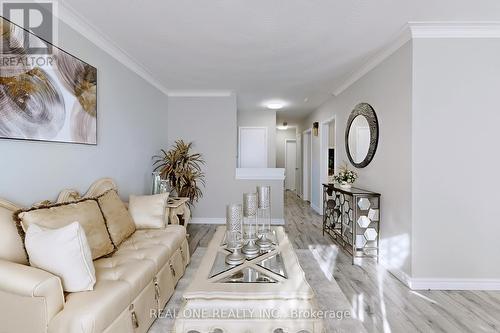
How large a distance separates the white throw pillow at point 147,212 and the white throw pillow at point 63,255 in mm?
1338

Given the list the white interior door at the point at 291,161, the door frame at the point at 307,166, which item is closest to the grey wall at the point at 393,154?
the door frame at the point at 307,166

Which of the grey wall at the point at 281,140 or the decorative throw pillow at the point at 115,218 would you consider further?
the grey wall at the point at 281,140

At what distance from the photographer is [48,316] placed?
4.34ft

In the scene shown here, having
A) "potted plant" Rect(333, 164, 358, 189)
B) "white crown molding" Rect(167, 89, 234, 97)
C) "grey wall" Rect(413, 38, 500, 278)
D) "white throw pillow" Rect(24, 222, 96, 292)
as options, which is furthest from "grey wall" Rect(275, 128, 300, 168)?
→ "white throw pillow" Rect(24, 222, 96, 292)

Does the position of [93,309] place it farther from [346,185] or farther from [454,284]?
[346,185]

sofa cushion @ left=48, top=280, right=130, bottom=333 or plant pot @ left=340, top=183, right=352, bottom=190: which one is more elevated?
plant pot @ left=340, top=183, right=352, bottom=190

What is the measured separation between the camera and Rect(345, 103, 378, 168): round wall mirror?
3.51 meters

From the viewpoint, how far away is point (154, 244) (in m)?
2.45

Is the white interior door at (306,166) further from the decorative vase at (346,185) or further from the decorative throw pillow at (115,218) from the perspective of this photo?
the decorative throw pillow at (115,218)

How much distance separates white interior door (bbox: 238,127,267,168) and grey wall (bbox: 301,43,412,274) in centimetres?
359

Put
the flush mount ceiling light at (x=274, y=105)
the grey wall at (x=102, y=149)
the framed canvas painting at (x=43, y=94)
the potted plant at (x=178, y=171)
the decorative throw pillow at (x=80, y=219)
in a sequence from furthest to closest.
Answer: the flush mount ceiling light at (x=274, y=105)
the potted plant at (x=178, y=171)
the grey wall at (x=102, y=149)
the framed canvas painting at (x=43, y=94)
the decorative throw pillow at (x=80, y=219)

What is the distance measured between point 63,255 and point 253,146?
19.6ft

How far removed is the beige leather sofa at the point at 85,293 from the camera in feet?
4.34

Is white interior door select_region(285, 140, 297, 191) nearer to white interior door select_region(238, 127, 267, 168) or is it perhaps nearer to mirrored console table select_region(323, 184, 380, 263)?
white interior door select_region(238, 127, 267, 168)
